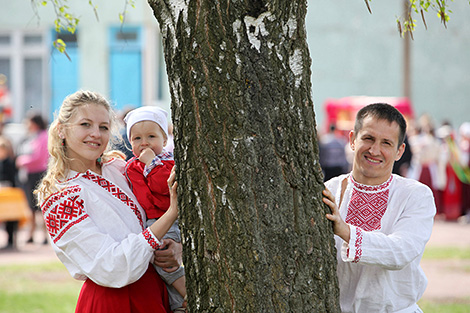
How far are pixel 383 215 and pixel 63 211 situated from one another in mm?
1468

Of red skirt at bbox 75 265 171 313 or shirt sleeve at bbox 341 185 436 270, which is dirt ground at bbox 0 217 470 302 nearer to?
shirt sleeve at bbox 341 185 436 270

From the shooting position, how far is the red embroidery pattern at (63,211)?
3.03 meters

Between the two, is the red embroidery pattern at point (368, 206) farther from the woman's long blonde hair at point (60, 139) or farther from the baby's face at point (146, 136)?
the woman's long blonde hair at point (60, 139)

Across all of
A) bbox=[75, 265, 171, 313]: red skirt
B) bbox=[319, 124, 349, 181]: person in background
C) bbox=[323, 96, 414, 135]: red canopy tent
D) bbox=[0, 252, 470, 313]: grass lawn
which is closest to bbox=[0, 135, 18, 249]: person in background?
bbox=[0, 252, 470, 313]: grass lawn

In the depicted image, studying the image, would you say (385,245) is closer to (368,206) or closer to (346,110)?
(368,206)

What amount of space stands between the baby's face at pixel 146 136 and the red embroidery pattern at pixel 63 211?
1.43 ft

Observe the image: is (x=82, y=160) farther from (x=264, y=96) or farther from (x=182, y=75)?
(x=264, y=96)

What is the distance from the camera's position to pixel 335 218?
9.40 feet

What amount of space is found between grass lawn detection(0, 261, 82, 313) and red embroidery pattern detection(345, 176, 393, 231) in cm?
407

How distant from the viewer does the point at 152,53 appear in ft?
63.7

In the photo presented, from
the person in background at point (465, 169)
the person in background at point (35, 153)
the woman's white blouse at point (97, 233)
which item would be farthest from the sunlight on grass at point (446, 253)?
Result: the woman's white blouse at point (97, 233)

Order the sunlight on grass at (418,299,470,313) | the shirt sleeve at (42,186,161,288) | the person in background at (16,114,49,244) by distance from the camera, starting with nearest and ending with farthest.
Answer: the shirt sleeve at (42,186,161,288), the sunlight on grass at (418,299,470,313), the person in background at (16,114,49,244)

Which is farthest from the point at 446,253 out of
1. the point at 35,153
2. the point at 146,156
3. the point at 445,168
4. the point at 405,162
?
the point at 146,156

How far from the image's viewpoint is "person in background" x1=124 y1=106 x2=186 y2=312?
323cm
